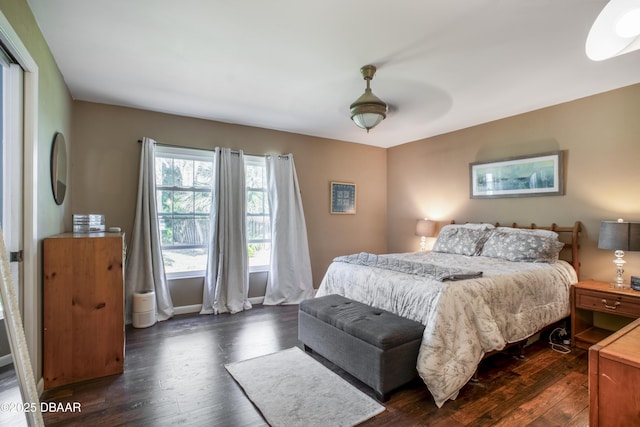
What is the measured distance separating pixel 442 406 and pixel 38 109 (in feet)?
10.9

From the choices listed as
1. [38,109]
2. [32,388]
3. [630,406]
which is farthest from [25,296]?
[630,406]

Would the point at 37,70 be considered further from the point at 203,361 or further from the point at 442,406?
the point at 442,406

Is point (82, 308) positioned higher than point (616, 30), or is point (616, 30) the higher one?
point (616, 30)

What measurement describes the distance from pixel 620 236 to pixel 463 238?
4.84ft

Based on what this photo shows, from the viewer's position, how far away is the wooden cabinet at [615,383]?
1072mm

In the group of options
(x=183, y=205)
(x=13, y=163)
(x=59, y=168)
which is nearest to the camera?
(x=13, y=163)

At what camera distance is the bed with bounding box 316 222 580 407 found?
2.18 metres

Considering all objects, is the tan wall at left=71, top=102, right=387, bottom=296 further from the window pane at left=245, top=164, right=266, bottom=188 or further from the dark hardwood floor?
the dark hardwood floor

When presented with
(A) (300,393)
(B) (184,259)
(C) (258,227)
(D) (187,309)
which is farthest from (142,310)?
(A) (300,393)

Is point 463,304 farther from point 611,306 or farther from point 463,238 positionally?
point 463,238

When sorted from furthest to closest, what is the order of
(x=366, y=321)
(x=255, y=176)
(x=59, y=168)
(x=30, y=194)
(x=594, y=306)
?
(x=255, y=176)
(x=594, y=306)
(x=59, y=168)
(x=366, y=321)
(x=30, y=194)

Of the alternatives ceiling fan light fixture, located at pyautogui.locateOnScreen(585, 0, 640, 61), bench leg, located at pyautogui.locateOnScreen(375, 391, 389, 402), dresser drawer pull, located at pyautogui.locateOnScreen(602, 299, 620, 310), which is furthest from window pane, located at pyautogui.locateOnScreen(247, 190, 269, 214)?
ceiling fan light fixture, located at pyautogui.locateOnScreen(585, 0, 640, 61)

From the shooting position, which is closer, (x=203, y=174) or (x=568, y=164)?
(x=568, y=164)

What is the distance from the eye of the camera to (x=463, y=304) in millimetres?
2297
